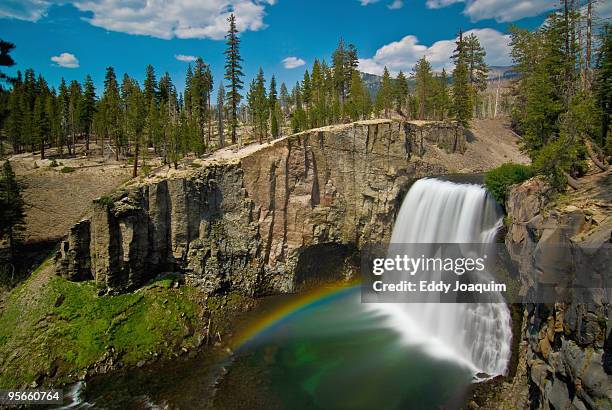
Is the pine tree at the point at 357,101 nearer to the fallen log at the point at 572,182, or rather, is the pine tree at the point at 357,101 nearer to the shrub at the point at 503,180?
the shrub at the point at 503,180

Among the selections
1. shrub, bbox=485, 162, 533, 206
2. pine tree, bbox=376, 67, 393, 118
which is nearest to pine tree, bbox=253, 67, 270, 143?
pine tree, bbox=376, 67, 393, 118

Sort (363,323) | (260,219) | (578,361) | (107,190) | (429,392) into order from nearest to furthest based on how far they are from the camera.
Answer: (578,361)
(429,392)
(363,323)
(260,219)
(107,190)

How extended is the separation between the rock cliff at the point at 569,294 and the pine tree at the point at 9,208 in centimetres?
4289

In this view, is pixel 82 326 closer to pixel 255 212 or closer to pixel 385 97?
pixel 255 212

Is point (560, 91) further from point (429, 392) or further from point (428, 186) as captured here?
point (429, 392)

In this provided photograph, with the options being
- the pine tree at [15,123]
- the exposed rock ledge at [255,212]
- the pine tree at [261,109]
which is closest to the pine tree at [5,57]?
the exposed rock ledge at [255,212]

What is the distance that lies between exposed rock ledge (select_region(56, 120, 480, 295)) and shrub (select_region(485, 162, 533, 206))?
12409 millimetres

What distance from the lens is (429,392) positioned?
19000 mm

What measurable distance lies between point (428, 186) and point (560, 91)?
39.3 feet

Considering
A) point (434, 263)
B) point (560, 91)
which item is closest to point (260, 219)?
point (434, 263)

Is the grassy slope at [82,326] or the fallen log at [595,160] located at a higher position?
the fallen log at [595,160]

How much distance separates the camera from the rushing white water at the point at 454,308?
20.1 m

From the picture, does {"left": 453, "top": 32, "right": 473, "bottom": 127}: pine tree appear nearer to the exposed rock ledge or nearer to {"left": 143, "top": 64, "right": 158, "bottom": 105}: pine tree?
the exposed rock ledge

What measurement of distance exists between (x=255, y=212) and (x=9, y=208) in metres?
23.9
